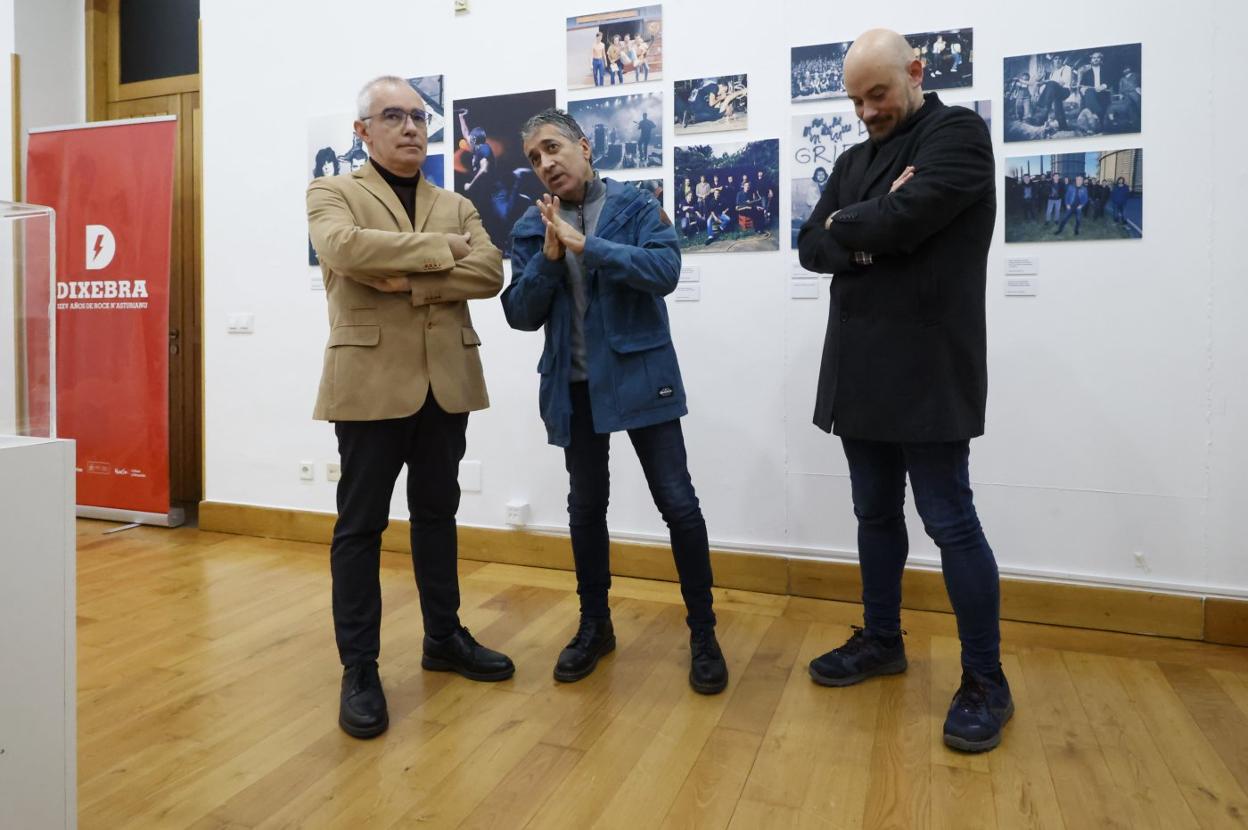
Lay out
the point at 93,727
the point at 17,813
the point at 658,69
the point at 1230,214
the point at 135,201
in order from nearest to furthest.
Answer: the point at 17,813, the point at 93,727, the point at 1230,214, the point at 658,69, the point at 135,201

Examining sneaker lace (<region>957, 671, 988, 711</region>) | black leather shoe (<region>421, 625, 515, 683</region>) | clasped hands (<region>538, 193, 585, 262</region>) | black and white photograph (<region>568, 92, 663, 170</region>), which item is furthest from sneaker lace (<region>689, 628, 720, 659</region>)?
black and white photograph (<region>568, 92, 663, 170</region>)

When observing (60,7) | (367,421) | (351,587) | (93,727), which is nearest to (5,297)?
(367,421)

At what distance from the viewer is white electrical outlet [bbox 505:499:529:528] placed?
3418 mm

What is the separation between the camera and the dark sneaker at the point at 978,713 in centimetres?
185

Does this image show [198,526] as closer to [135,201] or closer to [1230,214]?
[135,201]

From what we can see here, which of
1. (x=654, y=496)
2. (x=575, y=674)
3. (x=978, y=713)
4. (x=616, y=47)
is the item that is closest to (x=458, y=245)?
(x=654, y=496)

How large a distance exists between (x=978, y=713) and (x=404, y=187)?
1.87 m

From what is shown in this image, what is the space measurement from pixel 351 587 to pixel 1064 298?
7.56ft

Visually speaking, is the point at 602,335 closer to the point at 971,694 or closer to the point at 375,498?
the point at 375,498

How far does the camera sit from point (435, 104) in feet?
11.4

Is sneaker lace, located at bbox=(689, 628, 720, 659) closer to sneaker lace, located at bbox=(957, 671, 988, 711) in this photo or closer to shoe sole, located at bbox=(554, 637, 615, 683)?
shoe sole, located at bbox=(554, 637, 615, 683)

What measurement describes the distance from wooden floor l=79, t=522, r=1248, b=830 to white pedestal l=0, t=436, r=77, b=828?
280 mm

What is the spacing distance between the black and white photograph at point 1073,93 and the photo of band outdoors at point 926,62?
5.5 inches

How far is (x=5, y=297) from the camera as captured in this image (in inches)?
54.9
